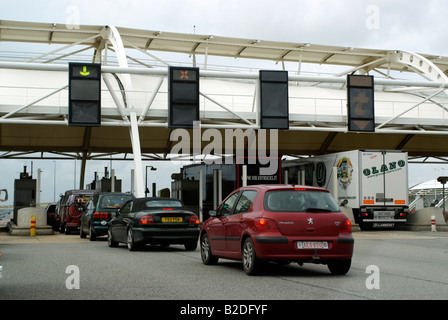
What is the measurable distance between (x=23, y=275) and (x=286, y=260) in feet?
14.5

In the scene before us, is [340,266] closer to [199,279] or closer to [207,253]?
[199,279]

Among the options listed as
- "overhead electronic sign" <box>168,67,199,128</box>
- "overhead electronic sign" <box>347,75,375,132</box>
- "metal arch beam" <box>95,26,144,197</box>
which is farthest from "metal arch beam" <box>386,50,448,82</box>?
"overhead electronic sign" <box>168,67,199,128</box>

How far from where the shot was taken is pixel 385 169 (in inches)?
1161

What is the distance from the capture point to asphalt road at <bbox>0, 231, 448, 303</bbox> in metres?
8.92

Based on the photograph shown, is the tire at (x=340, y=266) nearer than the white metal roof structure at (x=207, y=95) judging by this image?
Yes

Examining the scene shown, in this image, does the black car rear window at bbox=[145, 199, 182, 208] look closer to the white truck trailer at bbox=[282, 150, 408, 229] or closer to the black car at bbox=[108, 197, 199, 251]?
the black car at bbox=[108, 197, 199, 251]

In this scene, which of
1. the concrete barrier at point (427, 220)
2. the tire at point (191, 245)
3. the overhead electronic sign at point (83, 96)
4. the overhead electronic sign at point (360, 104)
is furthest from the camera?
the concrete barrier at point (427, 220)

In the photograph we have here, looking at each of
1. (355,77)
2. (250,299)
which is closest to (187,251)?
(250,299)

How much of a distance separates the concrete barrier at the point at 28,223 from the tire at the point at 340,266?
64.1 ft

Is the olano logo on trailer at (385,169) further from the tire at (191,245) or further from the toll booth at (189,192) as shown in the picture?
the tire at (191,245)

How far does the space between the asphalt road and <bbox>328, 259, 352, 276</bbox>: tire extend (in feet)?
0.61

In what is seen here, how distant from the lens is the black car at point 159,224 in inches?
685

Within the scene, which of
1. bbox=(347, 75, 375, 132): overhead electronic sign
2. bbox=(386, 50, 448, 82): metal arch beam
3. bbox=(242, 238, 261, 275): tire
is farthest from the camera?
bbox=(386, 50, 448, 82): metal arch beam

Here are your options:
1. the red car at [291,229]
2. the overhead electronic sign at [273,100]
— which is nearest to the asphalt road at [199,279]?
the red car at [291,229]
